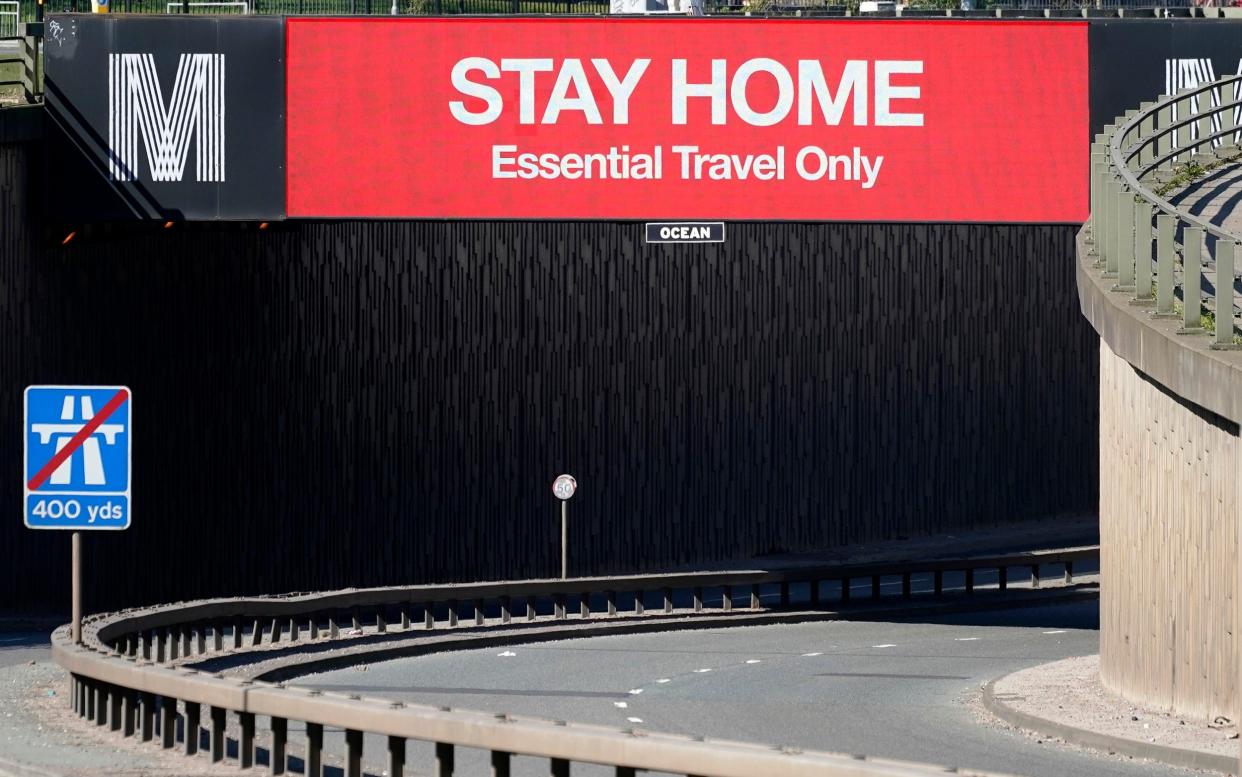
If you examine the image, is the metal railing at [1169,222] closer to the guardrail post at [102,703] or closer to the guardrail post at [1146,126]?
the guardrail post at [1146,126]

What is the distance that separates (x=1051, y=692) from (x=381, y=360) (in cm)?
2424

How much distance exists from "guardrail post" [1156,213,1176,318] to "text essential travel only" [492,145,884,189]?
33.6 ft

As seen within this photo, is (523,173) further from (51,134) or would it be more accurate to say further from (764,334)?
(764,334)

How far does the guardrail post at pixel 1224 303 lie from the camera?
1711cm

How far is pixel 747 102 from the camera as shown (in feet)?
94.5

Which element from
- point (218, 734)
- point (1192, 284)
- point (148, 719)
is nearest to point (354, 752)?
point (218, 734)

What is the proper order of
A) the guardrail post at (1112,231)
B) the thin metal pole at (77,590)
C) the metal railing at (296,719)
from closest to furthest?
the metal railing at (296,719) → the thin metal pole at (77,590) → the guardrail post at (1112,231)

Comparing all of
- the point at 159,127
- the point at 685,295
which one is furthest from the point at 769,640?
the point at 685,295

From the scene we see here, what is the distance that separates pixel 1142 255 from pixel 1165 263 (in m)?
0.99

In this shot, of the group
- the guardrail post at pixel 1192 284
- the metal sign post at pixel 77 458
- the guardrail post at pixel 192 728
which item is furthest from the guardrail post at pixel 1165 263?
the guardrail post at pixel 192 728

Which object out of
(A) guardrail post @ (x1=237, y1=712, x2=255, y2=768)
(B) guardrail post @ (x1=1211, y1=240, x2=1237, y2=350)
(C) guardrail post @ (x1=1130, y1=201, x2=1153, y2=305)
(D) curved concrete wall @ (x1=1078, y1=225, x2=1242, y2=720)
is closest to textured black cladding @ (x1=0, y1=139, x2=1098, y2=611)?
(D) curved concrete wall @ (x1=1078, y1=225, x2=1242, y2=720)

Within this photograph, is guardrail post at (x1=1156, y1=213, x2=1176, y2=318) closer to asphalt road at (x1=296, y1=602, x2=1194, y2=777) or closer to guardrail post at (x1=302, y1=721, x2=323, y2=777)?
asphalt road at (x1=296, y1=602, x2=1194, y2=777)

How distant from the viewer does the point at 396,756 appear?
38.2ft

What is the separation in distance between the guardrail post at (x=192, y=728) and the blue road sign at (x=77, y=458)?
2.08 m
